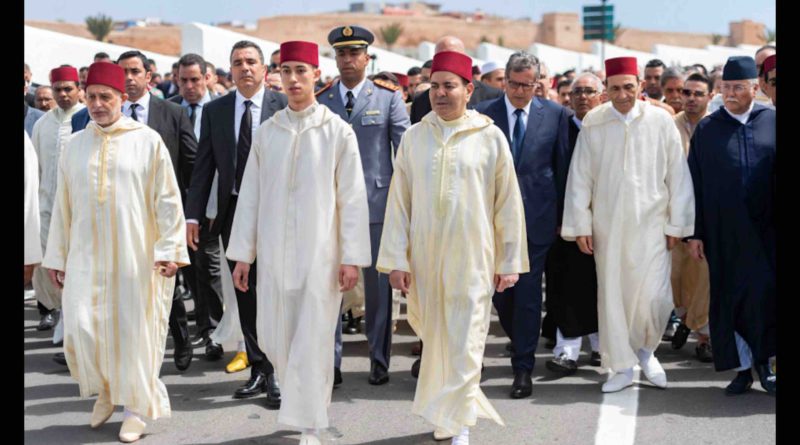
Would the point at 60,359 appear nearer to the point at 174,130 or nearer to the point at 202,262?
the point at 202,262

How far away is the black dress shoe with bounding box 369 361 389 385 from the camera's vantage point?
6.80 metres

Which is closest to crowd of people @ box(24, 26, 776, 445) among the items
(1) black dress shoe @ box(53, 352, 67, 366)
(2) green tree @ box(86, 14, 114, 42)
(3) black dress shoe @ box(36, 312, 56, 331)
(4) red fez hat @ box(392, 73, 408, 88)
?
(1) black dress shoe @ box(53, 352, 67, 366)

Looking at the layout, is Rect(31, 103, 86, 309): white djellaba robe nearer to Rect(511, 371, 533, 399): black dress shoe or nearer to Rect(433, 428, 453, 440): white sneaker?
Rect(511, 371, 533, 399): black dress shoe

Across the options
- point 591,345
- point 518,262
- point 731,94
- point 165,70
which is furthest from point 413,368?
point 165,70

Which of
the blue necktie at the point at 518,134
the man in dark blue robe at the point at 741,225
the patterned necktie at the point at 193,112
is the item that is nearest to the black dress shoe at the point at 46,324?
the patterned necktie at the point at 193,112

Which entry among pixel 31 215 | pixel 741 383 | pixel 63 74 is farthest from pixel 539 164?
pixel 63 74

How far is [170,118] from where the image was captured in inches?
290

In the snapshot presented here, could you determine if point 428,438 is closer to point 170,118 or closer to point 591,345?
point 591,345

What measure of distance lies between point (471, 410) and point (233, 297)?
110 inches

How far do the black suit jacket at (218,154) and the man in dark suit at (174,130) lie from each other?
0.51m

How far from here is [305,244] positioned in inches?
215

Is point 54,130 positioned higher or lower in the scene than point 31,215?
higher

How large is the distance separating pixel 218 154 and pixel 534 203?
81.6 inches

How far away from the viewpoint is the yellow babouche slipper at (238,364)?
7.17 meters
